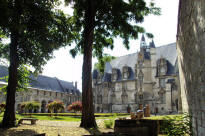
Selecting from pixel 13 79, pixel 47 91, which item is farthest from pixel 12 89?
pixel 47 91

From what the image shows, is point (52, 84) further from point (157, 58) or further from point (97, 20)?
point (97, 20)

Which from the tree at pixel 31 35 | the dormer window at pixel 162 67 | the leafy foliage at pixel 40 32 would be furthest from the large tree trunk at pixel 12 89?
the dormer window at pixel 162 67

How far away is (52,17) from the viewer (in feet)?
47.2

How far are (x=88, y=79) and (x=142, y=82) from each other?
3428cm

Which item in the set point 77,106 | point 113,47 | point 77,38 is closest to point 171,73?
point 77,106

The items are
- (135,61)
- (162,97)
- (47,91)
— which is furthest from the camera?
(47,91)

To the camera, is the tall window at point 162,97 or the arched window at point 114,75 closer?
the tall window at point 162,97

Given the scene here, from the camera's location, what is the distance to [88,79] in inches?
465

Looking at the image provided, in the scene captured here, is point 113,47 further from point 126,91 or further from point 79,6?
point 126,91

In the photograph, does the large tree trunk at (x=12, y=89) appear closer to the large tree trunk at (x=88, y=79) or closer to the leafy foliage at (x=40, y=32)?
the leafy foliage at (x=40, y=32)

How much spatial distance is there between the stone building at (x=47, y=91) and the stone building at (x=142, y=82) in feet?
46.0

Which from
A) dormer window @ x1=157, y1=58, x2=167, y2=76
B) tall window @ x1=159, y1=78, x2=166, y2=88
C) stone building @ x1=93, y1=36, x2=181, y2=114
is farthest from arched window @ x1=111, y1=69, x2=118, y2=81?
tall window @ x1=159, y1=78, x2=166, y2=88

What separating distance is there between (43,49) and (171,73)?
31158mm

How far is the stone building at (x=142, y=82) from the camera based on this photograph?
125 ft
